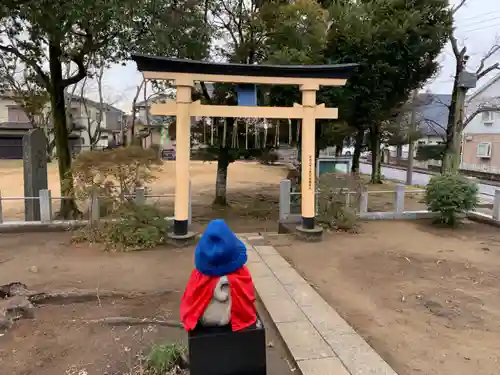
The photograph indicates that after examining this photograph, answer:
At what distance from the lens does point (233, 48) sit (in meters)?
12.3

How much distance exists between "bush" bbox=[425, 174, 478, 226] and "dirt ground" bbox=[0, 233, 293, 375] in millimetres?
5973

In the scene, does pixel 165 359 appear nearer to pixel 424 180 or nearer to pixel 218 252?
pixel 218 252

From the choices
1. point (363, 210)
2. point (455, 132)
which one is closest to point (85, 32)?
point (363, 210)

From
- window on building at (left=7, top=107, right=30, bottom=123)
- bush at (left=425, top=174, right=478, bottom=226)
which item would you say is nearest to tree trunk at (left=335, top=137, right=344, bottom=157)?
bush at (left=425, top=174, right=478, bottom=226)

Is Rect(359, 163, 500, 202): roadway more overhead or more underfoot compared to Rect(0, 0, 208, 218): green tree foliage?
more underfoot

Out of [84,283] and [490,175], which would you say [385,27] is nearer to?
[84,283]

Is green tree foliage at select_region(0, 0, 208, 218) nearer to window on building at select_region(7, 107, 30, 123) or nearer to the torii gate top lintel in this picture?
the torii gate top lintel

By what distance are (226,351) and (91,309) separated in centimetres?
238

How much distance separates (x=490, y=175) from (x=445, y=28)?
66.4 ft

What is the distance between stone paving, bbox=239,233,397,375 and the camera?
11.6ft

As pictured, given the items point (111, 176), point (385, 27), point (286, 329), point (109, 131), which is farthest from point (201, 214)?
point (109, 131)

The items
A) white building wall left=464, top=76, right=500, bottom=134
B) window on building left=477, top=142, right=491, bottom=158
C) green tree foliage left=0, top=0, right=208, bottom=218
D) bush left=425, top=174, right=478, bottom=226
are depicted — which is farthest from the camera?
window on building left=477, top=142, right=491, bottom=158

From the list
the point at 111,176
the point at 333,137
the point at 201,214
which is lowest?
the point at 201,214

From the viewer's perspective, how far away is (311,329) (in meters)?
4.22
